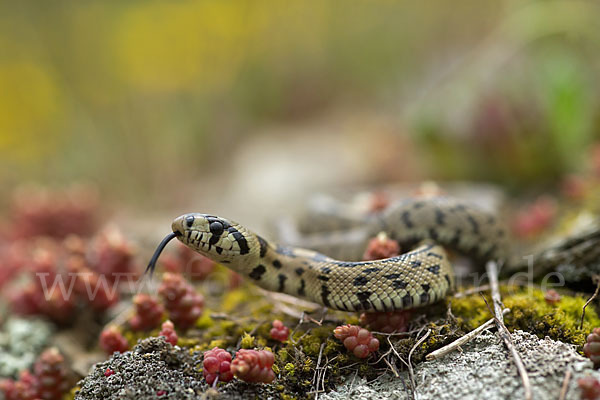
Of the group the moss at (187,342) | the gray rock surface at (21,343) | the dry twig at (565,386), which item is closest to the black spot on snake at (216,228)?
the moss at (187,342)

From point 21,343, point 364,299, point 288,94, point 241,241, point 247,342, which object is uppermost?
point 288,94

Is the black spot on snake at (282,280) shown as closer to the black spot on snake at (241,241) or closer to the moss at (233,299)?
the black spot on snake at (241,241)

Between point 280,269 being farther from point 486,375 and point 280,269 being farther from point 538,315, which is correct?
point 538,315

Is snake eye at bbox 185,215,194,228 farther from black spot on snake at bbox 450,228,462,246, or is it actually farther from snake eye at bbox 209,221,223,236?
black spot on snake at bbox 450,228,462,246

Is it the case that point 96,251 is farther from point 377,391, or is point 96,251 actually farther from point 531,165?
point 531,165

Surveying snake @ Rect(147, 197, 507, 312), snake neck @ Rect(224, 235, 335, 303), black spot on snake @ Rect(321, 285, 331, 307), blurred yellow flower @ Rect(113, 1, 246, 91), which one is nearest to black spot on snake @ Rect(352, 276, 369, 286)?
snake @ Rect(147, 197, 507, 312)

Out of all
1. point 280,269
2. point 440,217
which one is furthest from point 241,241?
point 440,217

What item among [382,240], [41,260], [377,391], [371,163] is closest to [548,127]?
[371,163]
